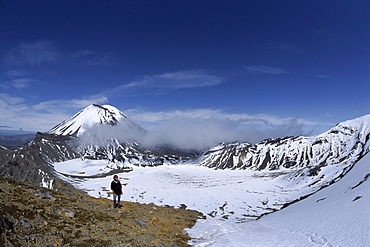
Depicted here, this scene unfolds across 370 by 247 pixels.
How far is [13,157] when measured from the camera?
10831 cm

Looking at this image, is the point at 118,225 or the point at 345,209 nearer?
the point at 118,225

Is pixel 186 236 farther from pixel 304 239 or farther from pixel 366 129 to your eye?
pixel 366 129

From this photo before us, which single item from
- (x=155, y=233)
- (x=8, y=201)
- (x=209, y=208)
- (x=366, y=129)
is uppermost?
(x=366, y=129)

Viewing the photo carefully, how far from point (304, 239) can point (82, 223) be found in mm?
13057

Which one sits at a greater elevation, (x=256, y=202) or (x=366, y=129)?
(x=366, y=129)

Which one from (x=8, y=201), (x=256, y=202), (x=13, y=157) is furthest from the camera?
(x=13, y=157)

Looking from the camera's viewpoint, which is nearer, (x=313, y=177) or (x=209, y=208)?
(x=209, y=208)

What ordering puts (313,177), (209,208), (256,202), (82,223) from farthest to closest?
(313,177) < (256,202) < (209,208) < (82,223)

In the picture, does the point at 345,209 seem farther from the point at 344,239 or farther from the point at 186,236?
the point at 186,236

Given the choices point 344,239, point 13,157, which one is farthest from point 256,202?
point 13,157

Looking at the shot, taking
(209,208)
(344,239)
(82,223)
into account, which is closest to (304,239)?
(344,239)

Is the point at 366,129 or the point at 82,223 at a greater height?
the point at 366,129

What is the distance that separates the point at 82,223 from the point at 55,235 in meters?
2.65

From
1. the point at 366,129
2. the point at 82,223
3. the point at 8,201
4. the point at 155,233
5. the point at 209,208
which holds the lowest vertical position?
the point at 209,208
